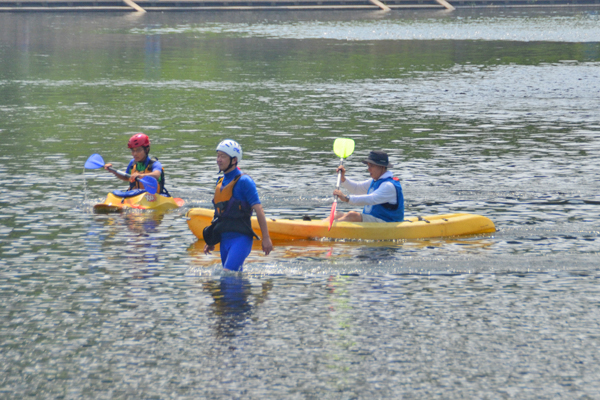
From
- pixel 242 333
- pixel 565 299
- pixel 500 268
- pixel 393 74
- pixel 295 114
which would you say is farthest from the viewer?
pixel 393 74

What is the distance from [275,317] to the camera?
9.53 meters

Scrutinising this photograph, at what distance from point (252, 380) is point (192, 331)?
4.71 ft

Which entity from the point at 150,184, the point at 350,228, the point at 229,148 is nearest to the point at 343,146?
the point at 350,228

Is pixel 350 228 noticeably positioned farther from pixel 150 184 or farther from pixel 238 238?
pixel 150 184

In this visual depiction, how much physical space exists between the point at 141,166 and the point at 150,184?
0.54m

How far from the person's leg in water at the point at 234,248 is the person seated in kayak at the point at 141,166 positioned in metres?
4.33

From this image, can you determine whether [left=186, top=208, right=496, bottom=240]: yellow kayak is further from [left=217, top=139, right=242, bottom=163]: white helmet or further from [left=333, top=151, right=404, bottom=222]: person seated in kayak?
[left=217, top=139, right=242, bottom=163]: white helmet

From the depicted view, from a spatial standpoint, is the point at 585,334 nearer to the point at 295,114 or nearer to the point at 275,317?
the point at 275,317

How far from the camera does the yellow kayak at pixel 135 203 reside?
48.5 ft

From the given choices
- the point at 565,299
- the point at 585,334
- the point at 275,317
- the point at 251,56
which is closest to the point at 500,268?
the point at 565,299

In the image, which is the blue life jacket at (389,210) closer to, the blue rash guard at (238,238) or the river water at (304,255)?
the river water at (304,255)

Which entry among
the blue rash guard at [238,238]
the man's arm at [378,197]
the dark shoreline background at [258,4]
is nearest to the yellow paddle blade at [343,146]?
the man's arm at [378,197]

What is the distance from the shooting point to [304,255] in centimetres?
1223

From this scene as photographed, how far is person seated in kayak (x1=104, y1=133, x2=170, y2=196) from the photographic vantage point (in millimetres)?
14836
